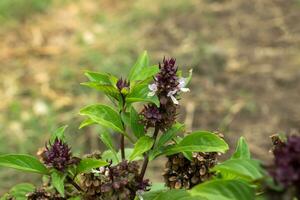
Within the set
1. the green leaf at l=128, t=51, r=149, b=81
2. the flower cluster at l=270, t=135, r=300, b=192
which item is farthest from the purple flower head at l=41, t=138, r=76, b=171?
the flower cluster at l=270, t=135, r=300, b=192

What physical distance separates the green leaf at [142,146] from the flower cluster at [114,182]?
0.09 feet

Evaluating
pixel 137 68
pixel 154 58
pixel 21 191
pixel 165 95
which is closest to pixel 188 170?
pixel 165 95

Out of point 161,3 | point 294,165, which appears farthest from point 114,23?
point 294,165

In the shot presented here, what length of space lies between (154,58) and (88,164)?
3.45 metres

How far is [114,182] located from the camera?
104cm

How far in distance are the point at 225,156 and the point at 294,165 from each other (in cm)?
253

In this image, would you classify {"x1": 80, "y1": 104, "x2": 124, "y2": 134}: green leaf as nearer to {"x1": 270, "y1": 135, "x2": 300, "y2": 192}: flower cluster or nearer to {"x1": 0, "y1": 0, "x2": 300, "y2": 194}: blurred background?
{"x1": 270, "y1": 135, "x2": 300, "y2": 192}: flower cluster

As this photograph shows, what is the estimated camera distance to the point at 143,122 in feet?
3.64

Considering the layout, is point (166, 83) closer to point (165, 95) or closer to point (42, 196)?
point (165, 95)

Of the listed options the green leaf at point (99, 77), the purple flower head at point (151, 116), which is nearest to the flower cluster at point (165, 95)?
the purple flower head at point (151, 116)

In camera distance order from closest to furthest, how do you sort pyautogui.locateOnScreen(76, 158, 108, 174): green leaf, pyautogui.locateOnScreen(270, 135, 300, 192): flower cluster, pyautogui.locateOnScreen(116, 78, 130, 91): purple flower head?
1. pyautogui.locateOnScreen(270, 135, 300, 192): flower cluster
2. pyautogui.locateOnScreen(76, 158, 108, 174): green leaf
3. pyautogui.locateOnScreen(116, 78, 130, 91): purple flower head

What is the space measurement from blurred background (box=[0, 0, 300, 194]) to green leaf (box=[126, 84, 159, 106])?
2.23 m

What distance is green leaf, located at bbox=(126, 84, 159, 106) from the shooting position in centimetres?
107

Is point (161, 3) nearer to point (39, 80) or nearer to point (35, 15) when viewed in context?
point (35, 15)
